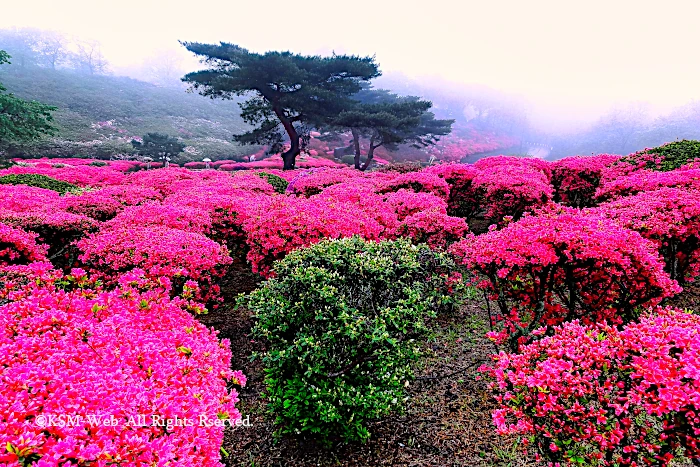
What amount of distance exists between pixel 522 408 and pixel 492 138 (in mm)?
95073

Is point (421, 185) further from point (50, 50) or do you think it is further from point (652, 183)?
point (50, 50)

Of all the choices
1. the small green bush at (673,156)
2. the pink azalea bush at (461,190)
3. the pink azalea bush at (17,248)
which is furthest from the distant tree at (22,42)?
the small green bush at (673,156)

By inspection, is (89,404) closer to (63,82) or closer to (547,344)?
(547,344)

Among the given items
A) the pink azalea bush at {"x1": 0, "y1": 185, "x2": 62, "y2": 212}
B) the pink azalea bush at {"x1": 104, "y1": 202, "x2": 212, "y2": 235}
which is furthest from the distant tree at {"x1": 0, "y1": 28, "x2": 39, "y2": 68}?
the pink azalea bush at {"x1": 104, "y1": 202, "x2": 212, "y2": 235}

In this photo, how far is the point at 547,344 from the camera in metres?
3.14

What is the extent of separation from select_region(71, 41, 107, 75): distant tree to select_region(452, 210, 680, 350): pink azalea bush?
146 meters

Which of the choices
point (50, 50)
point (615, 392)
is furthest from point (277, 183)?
point (50, 50)

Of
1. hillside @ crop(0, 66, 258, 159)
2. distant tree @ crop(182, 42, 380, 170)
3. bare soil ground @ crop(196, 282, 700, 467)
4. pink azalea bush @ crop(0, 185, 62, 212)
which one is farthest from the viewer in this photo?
hillside @ crop(0, 66, 258, 159)

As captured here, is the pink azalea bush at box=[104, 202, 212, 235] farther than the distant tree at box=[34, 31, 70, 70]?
No

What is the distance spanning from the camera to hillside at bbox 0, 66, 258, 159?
A: 142 feet

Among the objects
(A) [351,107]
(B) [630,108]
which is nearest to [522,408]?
(A) [351,107]

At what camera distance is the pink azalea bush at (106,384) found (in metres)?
1.86

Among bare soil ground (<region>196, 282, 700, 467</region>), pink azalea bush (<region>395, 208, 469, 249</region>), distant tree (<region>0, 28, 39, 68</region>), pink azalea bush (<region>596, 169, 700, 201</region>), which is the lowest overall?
bare soil ground (<region>196, 282, 700, 467</region>)

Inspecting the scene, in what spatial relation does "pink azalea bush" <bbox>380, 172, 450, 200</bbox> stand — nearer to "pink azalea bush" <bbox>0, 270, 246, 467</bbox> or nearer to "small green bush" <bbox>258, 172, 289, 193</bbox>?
"small green bush" <bbox>258, 172, 289, 193</bbox>
